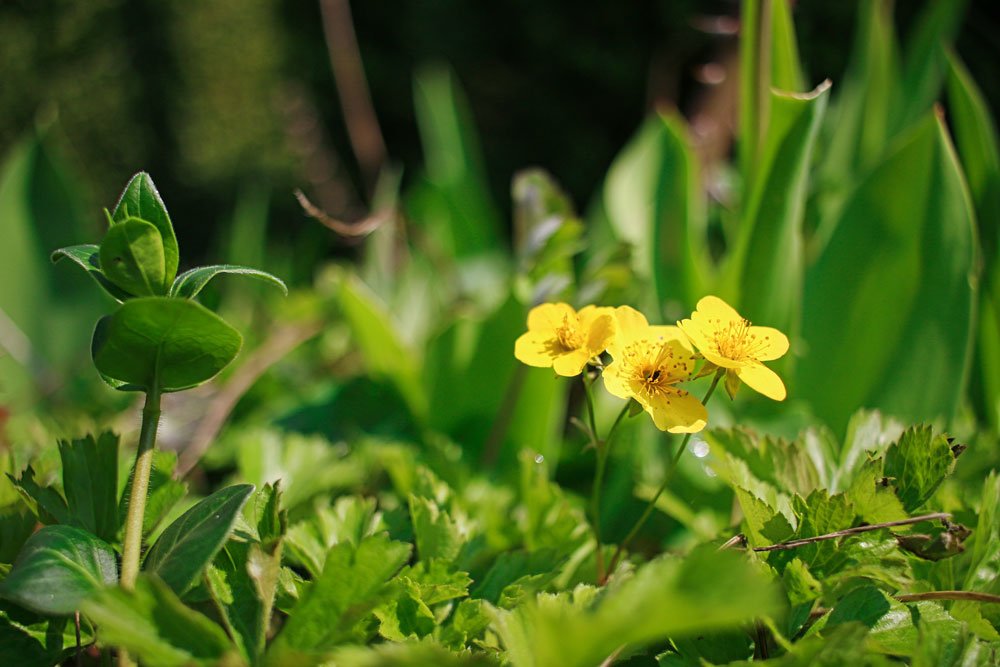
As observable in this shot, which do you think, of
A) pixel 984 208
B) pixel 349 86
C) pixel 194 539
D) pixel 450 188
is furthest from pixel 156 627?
pixel 349 86

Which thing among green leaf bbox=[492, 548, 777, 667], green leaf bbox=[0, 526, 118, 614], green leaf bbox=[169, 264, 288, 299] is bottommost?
green leaf bbox=[0, 526, 118, 614]

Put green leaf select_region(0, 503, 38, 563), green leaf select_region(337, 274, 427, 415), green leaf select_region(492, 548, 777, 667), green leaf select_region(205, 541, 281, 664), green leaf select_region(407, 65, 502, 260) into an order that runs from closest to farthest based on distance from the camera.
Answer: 1. green leaf select_region(492, 548, 777, 667)
2. green leaf select_region(205, 541, 281, 664)
3. green leaf select_region(0, 503, 38, 563)
4. green leaf select_region(337, 274, 427, 415)
5. green leaf select_region(407, 65, 502, 260)

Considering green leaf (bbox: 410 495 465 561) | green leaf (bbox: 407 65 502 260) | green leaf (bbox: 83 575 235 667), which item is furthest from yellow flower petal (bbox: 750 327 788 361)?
green leaf (bbox: 407 65 502 260)

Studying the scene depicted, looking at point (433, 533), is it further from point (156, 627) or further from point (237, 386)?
point (237, 386)

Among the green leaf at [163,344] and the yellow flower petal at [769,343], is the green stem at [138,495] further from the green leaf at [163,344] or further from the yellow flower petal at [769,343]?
the yellow flower petal at [769,343]

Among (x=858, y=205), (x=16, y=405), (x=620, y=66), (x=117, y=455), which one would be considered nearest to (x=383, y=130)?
(x=620, y=66)

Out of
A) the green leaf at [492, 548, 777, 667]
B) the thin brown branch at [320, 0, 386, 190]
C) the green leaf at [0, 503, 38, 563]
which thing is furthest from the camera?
the thin brown branch at [320, 0, 386, 190]

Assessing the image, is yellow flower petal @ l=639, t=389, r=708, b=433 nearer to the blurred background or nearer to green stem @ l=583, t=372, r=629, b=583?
green stem @ l=583, t=372, r=629, b=583
